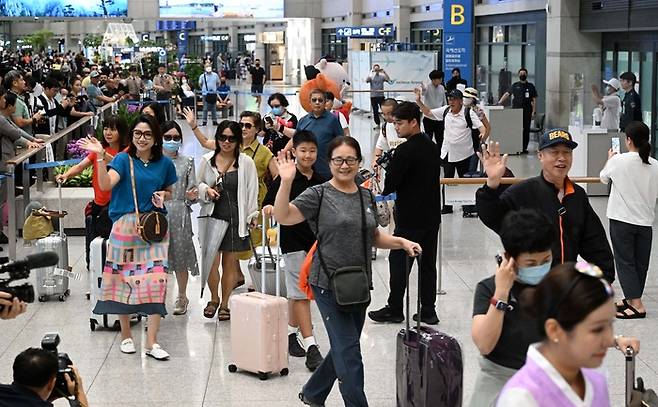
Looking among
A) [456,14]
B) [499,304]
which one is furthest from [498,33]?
[499,304]

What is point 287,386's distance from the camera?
24.7ft

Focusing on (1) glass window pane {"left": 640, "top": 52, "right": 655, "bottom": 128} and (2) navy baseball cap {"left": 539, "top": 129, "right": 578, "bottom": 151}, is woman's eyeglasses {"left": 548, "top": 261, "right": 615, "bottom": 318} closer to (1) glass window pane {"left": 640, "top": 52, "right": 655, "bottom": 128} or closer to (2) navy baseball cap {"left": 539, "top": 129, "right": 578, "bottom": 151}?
(2) navy baseball cap {"left": 539, "top": 129, "right": 578, "bottom": 151}

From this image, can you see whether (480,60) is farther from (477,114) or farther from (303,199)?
(303,199)

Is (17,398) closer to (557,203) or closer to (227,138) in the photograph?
(557,203)

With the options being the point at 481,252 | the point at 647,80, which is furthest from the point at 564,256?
the point at 647,80

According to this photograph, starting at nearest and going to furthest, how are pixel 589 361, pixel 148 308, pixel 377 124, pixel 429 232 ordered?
pixel 589 361 < pixel 148 308 < pixel 429 232 < pixel 377 124

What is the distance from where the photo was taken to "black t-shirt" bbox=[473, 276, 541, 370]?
4.25 m

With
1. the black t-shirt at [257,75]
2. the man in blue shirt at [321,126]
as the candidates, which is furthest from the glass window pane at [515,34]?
the man in blue shirt at [321,126]

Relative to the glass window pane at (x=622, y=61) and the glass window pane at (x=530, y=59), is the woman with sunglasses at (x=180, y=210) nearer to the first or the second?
the glass window pane at (x=622, y=61)

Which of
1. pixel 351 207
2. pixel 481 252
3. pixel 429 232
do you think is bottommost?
pixel 481 252

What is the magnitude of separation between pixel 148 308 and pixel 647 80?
13.0 meters

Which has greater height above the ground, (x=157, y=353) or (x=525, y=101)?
(x=525, y=101)

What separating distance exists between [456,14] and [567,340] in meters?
26.7

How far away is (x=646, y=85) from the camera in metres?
19.2
